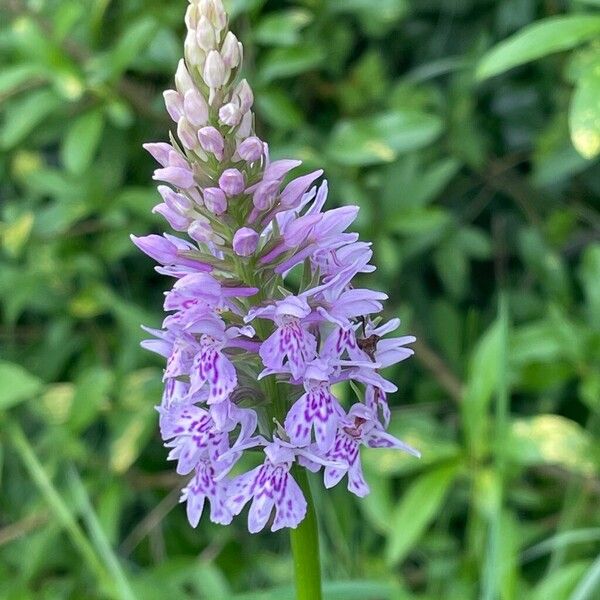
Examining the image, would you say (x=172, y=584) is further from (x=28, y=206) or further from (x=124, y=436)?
(x=28, y=206)

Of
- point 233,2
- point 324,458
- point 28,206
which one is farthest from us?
point 28,206

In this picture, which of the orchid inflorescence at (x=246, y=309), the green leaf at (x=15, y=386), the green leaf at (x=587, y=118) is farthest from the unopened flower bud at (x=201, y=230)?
the green leaf at (x=15, y=386)

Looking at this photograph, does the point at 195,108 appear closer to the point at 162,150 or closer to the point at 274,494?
the point at 162,150

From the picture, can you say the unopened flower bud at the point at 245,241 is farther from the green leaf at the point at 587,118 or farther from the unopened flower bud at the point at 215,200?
the green leaf at the point at 587,118

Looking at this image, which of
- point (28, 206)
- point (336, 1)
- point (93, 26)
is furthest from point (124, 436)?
point (336, 1)

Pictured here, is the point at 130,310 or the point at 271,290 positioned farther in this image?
the point at 130,310

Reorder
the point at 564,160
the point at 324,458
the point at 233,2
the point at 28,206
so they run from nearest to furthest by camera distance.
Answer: the point at 324,458, the point at 233,2, the point at 564,160, the point at 28,206
